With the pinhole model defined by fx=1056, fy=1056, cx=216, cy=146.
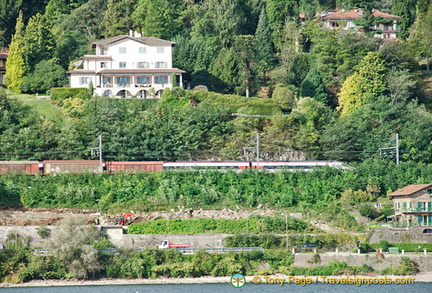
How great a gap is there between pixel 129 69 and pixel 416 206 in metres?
36.0

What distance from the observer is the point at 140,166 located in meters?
84.2

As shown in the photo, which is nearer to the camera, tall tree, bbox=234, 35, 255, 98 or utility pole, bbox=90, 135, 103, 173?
utility pole, bbox=90, 135, 103, 173

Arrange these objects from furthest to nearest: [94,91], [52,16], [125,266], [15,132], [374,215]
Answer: [52,16], [94,91], [15,132], [374,215], [125,266]

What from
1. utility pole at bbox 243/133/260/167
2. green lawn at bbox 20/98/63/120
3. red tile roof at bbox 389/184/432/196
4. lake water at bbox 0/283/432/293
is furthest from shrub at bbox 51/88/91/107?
lake water at bbox 0/283/432/293

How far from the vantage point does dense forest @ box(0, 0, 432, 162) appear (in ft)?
290

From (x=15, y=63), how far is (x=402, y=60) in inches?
1476

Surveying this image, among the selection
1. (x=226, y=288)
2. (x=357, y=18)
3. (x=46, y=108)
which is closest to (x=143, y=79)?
(x=46, y=108)

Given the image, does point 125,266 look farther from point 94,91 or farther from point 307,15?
point 307,15

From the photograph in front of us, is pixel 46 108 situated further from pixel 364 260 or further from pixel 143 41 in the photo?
pixel 364 260

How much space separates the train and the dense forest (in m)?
1.99

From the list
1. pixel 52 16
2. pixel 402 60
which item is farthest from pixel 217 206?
pixel 52 16

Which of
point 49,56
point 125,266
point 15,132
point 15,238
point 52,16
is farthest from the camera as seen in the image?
point 52,16

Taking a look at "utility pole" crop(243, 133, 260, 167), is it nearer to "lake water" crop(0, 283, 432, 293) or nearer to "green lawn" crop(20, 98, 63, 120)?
"green lawn" crop(20, 98, 63, 120)

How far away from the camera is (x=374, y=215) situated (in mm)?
76125
